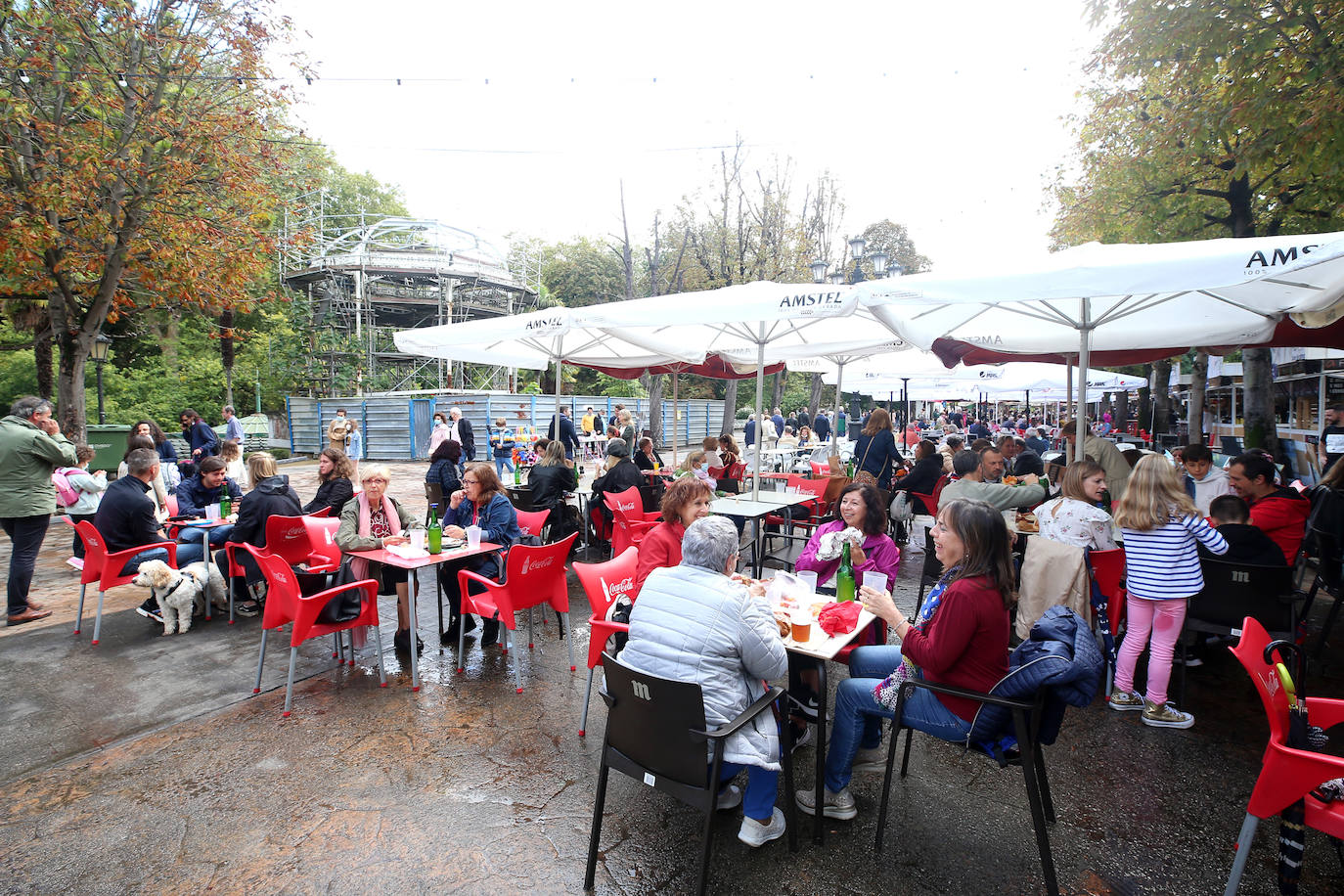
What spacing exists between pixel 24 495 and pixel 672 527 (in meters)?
5.81

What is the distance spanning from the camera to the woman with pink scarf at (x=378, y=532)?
4754mm

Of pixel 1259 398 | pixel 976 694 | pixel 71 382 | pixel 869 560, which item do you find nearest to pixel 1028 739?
pixel 976 694

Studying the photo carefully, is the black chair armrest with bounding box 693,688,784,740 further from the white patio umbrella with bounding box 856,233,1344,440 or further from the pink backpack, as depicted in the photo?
the pink backpack

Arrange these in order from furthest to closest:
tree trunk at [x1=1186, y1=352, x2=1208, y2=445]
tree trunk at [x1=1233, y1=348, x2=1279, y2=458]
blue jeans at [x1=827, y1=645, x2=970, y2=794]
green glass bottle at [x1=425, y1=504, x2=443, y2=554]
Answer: tree trunk at [x1=1186, y1=352, x2=1208, y2=445] → tree trunk at [x1=1233, y1=348, x2=1279, y2=458] → green glass bottle at [x1=425, y1=504, x2=443, y2=554] → blue jeans at [x1=827, y1=645, x2=970, y2=794]

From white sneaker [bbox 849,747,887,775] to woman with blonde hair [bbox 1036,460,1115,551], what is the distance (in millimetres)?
1907

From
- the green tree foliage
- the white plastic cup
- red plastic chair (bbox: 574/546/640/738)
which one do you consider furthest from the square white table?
the green tree foliage

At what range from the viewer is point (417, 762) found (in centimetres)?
351

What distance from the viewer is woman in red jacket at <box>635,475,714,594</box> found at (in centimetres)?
402

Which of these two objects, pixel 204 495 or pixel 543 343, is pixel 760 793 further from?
pixel 543 343

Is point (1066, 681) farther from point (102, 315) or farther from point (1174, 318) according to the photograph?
point (102, 315)

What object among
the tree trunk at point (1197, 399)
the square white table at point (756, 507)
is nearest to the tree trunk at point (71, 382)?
the square white table at point (756, 507)

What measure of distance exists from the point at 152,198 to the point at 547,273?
27377 millimetres

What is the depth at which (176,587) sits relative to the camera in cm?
547

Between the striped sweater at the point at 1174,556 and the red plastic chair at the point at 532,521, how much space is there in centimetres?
412
